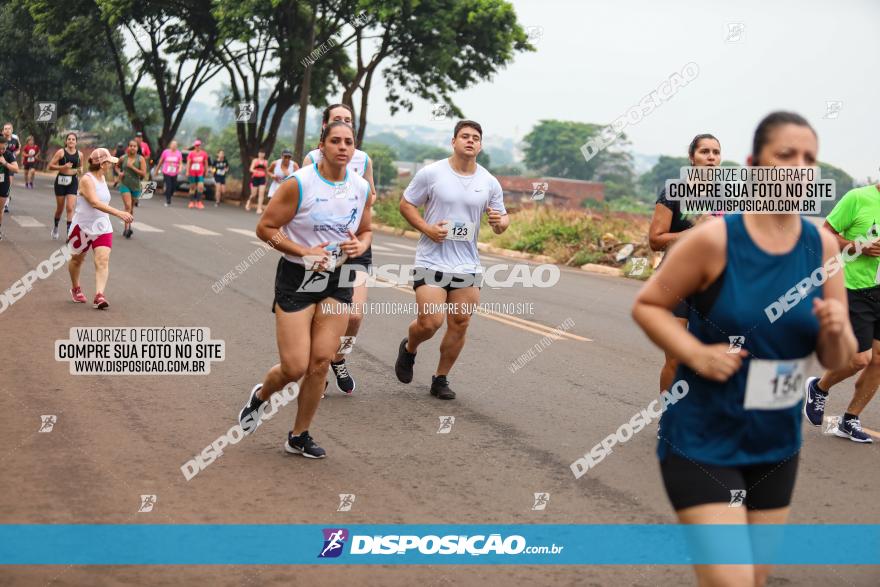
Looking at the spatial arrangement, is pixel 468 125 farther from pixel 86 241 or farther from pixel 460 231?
pixel 86 241

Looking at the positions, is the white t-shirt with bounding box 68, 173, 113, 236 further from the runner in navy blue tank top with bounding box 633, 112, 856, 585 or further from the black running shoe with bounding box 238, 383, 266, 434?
the runner in navy blue tank top with bounding box 633, 112, 856, 585

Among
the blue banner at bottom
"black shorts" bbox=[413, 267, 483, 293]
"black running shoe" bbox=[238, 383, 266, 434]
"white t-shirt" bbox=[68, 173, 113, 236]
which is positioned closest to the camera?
the blue banner at bottom

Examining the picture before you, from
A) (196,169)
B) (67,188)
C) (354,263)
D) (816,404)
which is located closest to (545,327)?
(816,404)

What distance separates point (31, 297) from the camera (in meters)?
12.8

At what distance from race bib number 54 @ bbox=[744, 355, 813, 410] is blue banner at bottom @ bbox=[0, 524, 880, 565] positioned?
6.64ft

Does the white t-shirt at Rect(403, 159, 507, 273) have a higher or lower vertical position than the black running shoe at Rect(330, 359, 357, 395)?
higher

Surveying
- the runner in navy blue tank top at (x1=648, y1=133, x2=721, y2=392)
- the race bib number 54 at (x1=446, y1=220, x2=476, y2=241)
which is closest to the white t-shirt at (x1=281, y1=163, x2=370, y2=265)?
the race bib number 54 at (x1=446, y1=220, x2=476, y2=241)

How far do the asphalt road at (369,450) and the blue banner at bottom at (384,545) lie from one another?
0.10 meters

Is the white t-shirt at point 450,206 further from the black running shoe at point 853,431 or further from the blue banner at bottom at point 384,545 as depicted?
the blue banner at bottom at point 384,545

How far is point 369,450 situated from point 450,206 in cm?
222

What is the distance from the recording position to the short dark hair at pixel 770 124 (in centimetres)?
325

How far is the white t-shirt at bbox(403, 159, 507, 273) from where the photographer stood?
825cm

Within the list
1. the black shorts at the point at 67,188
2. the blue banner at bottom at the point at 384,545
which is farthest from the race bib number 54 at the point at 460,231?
the black shorts at the point at 67,188

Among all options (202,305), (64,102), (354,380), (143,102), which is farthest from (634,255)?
(143,102)
